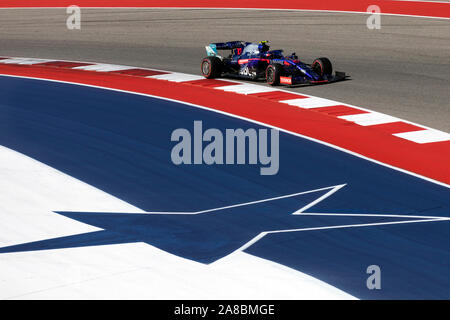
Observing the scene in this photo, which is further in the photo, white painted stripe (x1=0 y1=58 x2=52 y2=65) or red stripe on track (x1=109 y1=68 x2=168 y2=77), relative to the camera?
white painted stripe (x1=0 y1=58 x2=52 y2=65)

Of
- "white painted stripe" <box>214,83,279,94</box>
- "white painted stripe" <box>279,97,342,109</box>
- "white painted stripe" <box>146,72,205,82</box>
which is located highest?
"white painted stripe" <box>146,72,205,82</box>

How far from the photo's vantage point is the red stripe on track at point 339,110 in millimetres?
13570

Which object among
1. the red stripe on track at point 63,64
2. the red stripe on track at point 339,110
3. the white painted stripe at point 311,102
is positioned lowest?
the red stripe on track at point 339,110

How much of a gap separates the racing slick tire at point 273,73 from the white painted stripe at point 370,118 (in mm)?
2600

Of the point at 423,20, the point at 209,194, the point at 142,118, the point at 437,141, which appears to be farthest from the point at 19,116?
the point at 423,20

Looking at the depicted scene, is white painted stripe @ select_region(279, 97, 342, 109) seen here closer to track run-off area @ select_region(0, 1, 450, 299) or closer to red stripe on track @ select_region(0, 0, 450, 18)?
track run-off area @ select_region(0, 1, 450, 299)

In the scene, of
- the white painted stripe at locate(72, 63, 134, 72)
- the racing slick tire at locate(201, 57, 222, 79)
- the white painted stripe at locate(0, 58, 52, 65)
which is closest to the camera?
the racing slick tire at locate(201, 57, 222, 79)

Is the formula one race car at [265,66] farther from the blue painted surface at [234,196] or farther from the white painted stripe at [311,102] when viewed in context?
the blue painted surface at [234,196]

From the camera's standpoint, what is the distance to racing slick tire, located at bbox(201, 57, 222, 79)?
16.5 meters

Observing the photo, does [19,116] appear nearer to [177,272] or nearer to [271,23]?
[177,272]

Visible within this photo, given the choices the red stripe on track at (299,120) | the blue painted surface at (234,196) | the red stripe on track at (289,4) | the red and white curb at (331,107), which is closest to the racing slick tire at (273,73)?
the red and white curb at (331,107)

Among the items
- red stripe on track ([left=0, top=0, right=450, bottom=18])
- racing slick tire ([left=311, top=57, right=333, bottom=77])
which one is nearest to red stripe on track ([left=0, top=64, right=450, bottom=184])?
racing slick tire ([left=311, top=57, right=333, bottom=77])

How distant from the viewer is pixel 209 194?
9.63m

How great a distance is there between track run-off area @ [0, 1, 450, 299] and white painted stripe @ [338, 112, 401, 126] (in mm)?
34
